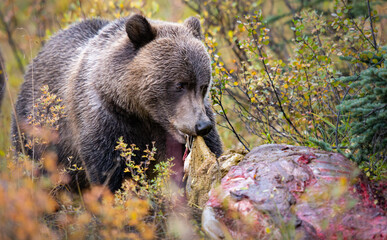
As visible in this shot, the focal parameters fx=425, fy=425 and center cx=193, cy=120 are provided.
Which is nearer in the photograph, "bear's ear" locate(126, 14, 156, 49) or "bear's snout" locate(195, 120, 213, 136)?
"bear's snout" locate(195, 120, 213, 136)

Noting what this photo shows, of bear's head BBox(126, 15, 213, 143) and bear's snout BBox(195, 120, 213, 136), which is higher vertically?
bear's head BBox(126, 15, 213, 143)

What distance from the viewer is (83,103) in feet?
15.4

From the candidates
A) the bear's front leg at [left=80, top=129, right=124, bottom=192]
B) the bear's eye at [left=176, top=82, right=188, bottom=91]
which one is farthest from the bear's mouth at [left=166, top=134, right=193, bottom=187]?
the bear's eye at [left=176, top=82, right=188, bottom=91]

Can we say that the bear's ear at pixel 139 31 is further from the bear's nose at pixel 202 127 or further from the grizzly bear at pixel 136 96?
the bear's nose at pixel 202 127

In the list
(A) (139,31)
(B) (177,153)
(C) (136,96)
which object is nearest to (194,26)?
(A) (139,31)

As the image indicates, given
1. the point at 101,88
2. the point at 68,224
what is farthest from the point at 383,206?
the point at 101,88

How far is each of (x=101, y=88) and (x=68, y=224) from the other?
5.30 feet

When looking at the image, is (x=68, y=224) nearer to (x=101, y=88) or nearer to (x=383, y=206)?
(x=101, y=88)

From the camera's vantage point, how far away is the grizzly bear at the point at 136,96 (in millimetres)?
4117

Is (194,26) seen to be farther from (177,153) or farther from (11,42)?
(11,42)

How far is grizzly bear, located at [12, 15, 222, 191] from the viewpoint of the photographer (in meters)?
4.12

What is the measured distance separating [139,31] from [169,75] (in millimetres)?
591

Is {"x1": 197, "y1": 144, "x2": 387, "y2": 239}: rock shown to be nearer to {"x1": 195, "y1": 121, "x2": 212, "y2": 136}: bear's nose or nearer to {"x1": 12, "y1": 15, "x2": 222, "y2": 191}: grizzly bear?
{"x1": 195, "y1": 121, "x2": 212, "y2": 136}: bear's nose

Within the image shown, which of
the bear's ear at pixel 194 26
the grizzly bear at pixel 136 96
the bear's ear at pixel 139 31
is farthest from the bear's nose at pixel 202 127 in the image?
the bear's ear at pixel 194 26
